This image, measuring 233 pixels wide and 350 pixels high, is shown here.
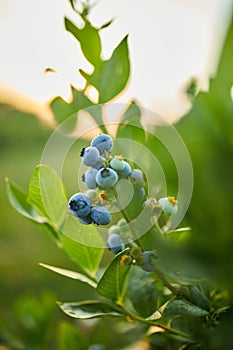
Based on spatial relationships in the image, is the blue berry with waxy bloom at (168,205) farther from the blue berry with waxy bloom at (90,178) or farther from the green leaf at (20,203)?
the green leaf at (20,203)

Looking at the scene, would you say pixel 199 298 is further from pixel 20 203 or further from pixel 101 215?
pixel 20 203

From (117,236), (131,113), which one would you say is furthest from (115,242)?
(131,113)

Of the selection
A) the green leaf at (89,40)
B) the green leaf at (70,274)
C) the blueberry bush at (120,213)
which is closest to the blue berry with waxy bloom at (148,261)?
the blueberry bush at (120,213)

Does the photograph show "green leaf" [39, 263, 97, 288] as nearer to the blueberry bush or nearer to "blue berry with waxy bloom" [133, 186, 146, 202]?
the blueberry bush

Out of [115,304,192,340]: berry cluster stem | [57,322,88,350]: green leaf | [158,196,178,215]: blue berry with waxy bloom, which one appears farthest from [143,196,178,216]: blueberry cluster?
[57,322,88,350]: green leaf

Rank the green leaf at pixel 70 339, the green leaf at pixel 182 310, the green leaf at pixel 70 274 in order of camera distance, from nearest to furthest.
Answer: the green leaf at pixel 182 310 < the green leaf at pixel 70 274 < the green leaf at pixel 70 339

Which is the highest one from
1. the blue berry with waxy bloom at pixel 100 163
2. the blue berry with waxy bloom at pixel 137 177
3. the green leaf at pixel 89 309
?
Result: the blue berry with waxy bloom at pixel 100 163

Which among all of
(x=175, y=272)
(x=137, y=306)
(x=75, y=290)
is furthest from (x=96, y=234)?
(x=75, y=290)
